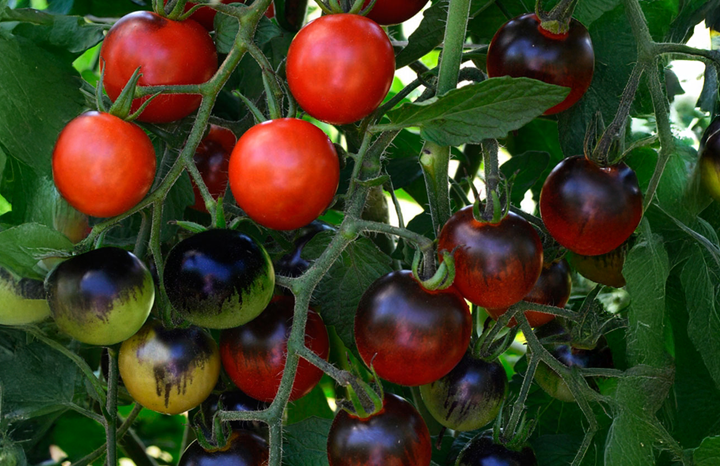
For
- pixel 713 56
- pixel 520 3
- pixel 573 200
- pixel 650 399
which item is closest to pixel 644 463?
pixel 650 399

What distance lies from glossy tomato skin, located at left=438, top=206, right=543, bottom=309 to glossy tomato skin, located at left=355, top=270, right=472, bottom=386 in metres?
0.02

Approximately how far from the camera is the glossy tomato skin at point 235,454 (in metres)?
0.55

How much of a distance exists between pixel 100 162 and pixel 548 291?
1.16ft

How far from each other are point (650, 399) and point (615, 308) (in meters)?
0.26

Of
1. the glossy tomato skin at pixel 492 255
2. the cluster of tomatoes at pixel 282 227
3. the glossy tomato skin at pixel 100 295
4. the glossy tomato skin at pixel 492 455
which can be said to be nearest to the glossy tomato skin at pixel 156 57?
the cluster of tomatoes at pixel 282 227

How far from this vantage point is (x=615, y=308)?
0.85m

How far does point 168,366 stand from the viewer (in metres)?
0.54

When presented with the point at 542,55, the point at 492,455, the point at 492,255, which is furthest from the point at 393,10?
the point at 492,455

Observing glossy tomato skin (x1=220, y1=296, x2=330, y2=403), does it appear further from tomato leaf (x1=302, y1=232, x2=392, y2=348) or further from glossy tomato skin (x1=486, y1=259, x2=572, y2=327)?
glossy tomato skin (x1=486, y1=259, x2=572, y2=327)

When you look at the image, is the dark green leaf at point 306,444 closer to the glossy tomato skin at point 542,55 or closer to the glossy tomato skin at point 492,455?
the glossy tomato skin at point 492,455

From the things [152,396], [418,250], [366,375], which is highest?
[418,250]

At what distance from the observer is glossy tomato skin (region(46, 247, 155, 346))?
0.49 m

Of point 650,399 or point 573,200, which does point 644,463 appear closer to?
point 650,399

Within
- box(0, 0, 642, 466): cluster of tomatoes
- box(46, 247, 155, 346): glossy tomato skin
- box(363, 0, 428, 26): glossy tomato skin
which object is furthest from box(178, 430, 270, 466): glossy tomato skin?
box(363, 0, 428, 26): glossy tomato skin
